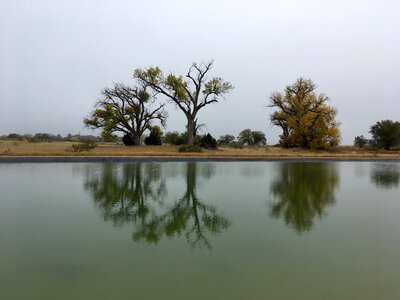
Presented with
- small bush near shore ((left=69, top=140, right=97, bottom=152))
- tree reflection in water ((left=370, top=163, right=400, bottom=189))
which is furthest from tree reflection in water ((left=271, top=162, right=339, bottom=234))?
small bush near shore ((left=69, top=140, right=97, bottom=152))

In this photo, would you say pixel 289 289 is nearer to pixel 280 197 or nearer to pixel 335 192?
pixel 280 197

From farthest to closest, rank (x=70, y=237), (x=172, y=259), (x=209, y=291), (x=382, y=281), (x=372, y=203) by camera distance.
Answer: (x=372, y=203)
(x=70, y=237)
(x=172, y=259)
(x=382, y=281)
(x=209, y=291)

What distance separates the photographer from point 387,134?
137ft

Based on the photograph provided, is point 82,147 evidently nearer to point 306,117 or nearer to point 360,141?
point 306,117

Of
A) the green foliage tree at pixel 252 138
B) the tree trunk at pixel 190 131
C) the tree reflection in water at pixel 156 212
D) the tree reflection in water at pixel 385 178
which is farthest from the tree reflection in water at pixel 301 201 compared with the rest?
the green foliage tree at pixel 252 138

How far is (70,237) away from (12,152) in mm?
22858

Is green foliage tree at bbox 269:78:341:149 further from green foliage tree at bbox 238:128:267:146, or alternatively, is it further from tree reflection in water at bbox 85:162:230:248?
tree reflection in water at bbox 85:162:230:248

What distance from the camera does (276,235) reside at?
17.0 feet

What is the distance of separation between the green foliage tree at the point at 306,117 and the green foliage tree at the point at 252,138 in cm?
1719

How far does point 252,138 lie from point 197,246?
5623 centimetres

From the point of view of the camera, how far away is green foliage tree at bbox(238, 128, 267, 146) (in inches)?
2329

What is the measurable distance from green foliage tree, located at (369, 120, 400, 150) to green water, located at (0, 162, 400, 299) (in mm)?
39173

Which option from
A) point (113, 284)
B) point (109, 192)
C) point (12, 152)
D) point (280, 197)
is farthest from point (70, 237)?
point (12, 152)

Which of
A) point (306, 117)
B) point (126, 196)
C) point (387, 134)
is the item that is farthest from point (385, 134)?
point (126, 196)
